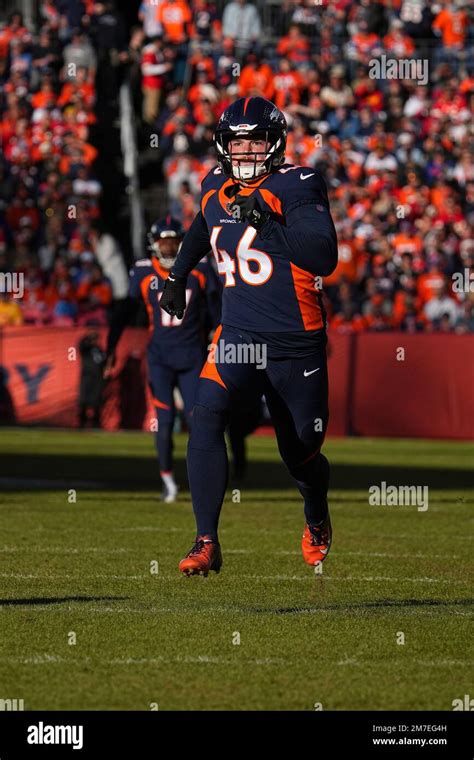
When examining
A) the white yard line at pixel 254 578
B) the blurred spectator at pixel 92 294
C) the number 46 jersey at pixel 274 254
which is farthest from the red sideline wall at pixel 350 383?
the number 46 jersey at pixel 274 254

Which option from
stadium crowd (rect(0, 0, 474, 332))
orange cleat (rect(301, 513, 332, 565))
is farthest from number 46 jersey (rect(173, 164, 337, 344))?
stadium crowd (rect(0, 0, 474, 332))

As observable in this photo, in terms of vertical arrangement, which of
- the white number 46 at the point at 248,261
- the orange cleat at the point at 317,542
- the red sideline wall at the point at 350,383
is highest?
the white number 46 at the point at 248,261

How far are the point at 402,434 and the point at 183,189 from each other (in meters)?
4.66

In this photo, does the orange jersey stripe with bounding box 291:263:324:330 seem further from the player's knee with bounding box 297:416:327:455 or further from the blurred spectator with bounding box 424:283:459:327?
the blurred spectator with bounding box 424:283:459:327

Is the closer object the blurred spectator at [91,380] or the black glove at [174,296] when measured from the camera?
the black glove at [174,296]

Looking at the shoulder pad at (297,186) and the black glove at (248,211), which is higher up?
the shoulder pad at (297,186)

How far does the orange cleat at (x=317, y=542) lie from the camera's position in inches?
347

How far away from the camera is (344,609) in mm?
7883

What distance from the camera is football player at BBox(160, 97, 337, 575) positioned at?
7.87 m

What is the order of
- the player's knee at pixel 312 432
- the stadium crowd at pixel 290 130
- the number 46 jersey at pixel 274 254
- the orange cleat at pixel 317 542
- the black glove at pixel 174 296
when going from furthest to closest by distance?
the stadium crowd at pixel 290 130
the orange cleat at pixel 317 542
the black glove at pixel 174 296
the player's knee at pixel 312 432
the number 46 jersey at pixel 274 254

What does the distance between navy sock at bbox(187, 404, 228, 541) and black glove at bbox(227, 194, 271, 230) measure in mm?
880

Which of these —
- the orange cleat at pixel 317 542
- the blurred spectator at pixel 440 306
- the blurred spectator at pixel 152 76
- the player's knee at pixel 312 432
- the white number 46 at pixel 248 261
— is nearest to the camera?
the white number 46 at pixel 248 261

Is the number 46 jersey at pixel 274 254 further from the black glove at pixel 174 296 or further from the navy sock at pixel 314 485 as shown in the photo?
the navy sock at pixel 314 485

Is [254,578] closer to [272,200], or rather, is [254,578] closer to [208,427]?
[208,427]
